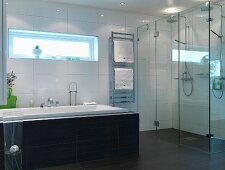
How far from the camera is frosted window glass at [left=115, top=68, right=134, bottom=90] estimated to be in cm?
466

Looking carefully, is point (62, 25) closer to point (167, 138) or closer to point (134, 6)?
point (134, 6)

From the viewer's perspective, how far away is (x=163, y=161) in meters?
3.13

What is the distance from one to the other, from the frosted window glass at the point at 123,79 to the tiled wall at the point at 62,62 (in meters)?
0.22

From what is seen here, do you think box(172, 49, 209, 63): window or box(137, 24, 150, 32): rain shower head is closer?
box(172, 49, 209, 63): window

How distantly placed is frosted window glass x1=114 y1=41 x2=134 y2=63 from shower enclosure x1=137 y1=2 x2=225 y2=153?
31cm

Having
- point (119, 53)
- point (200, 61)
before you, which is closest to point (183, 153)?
point (200, 61)

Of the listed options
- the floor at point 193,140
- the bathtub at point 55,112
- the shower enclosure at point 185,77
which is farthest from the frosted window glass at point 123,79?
the floor at point 193,140

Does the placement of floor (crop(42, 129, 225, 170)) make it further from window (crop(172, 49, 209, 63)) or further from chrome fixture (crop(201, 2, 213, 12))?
chrome fixture (crop(201, 2, 213, 12))

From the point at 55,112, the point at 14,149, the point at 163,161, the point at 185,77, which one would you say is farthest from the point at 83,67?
the point at 14,149

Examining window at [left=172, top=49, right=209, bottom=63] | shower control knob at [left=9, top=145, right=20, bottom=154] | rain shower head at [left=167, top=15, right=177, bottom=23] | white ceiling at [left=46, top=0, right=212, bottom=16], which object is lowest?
shower control knob at [left=9, top=145, right=20, bottom=154]

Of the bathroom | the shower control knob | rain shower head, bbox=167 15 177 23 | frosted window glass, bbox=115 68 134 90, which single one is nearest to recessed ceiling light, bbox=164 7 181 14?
the bathroom

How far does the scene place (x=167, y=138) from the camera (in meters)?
4.48

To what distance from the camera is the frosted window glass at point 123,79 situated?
15.3 ft

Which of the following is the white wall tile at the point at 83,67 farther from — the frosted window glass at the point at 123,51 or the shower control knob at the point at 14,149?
the shower control knob at the point at 14,149
